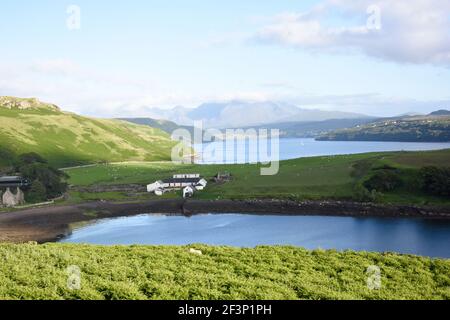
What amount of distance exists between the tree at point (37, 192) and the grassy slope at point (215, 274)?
115913 mm

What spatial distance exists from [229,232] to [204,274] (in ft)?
252

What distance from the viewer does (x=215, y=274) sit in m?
22.0

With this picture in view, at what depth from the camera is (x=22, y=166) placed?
14825 centimetres

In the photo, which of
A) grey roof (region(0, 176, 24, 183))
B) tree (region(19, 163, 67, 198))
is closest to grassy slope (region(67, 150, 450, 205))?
tree (region(19, 163, 67, 198))

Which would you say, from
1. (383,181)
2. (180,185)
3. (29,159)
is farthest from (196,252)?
(29,159)

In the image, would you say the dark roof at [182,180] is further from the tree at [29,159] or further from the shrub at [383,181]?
the shrub at [383,181]

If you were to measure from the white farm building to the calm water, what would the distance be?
25696 mm

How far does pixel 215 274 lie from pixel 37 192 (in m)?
127

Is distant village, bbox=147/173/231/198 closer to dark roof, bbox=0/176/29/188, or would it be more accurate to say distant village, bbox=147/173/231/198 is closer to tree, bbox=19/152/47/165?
dark roof, bbox=0/176/29/188

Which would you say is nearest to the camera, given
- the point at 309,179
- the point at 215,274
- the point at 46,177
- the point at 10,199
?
the point at 215,274

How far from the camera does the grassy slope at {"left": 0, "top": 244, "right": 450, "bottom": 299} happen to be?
61.2 ft

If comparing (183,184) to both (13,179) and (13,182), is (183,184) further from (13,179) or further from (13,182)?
(13,179)
